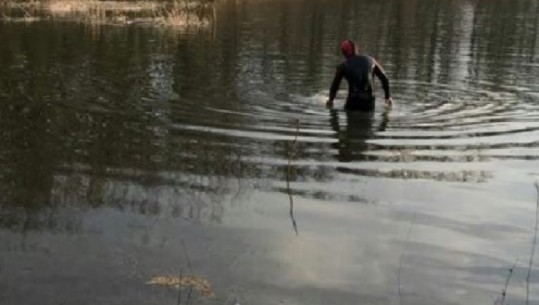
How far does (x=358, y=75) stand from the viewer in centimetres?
1477

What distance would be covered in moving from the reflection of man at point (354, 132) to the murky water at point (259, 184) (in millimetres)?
59

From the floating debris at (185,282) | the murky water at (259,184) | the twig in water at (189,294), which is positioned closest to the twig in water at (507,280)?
the murky water at (259,184)

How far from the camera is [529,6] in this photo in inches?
2117

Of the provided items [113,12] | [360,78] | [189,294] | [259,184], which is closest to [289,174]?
[259,184]

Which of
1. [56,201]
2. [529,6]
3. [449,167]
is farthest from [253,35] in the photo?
[529,6]

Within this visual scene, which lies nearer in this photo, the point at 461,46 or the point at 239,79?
the point at 239,79

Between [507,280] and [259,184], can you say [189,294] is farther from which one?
[259,184]

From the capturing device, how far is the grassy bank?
36.3 metres

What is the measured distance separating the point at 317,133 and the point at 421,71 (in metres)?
9.37

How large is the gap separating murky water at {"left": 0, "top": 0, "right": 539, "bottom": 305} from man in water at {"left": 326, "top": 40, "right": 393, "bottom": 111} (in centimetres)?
40

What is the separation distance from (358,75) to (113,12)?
28772mm

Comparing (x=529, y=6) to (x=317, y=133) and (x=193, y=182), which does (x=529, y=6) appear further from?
(x=193, y=182)

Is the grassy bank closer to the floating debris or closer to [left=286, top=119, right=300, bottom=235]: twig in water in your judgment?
[left=286, top=119, right=300, bottom=235]: twig in water

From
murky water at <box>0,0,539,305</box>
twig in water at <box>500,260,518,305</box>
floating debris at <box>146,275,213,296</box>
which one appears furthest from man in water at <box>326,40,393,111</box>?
floating debris at <box>146,275,213,296</box>
